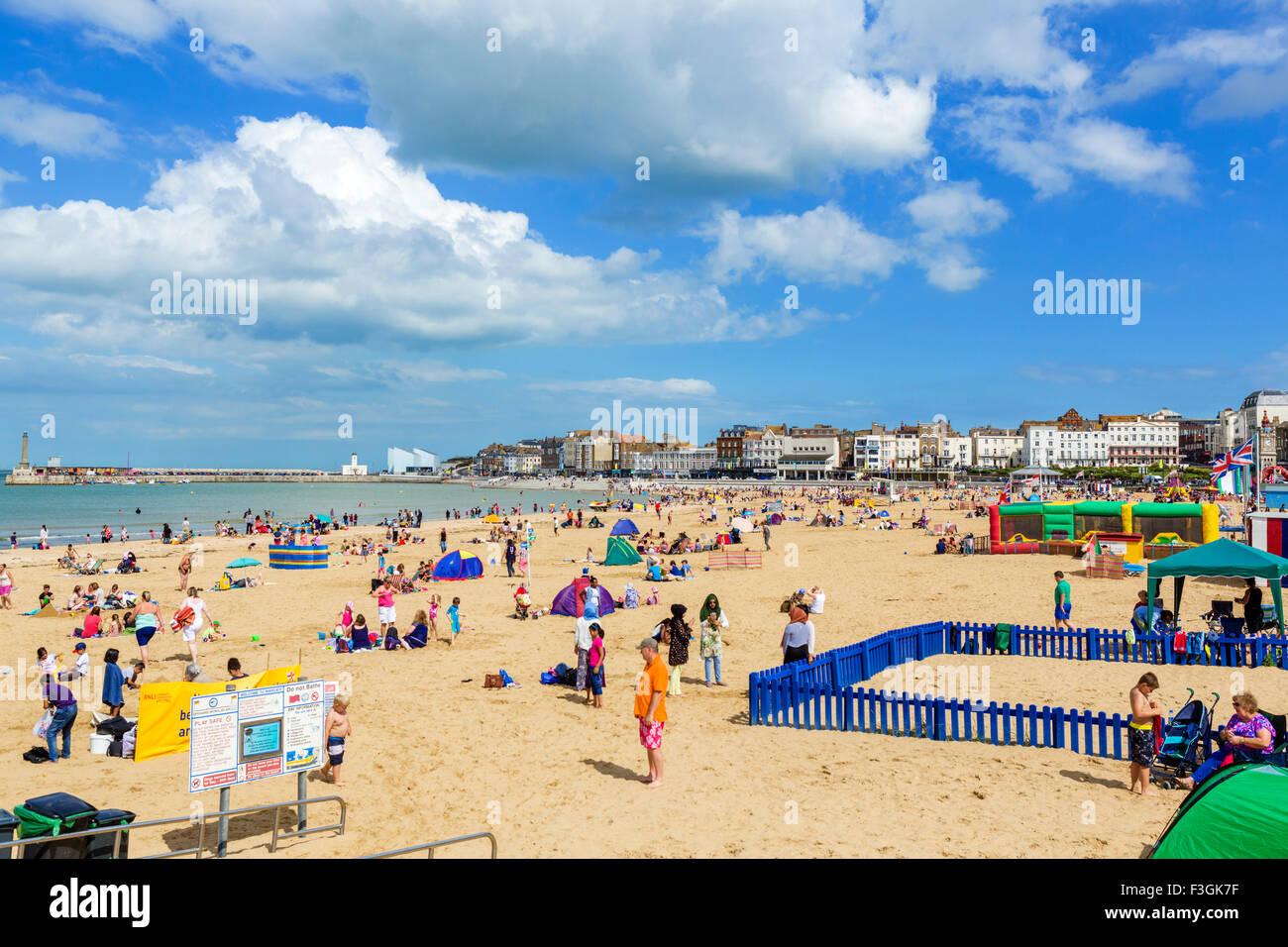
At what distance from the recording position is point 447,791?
7809 millimetres

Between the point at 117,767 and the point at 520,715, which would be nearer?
the point at 117,767

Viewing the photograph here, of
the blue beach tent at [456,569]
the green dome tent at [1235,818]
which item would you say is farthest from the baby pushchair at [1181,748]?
the blue beach tent at [456,569]

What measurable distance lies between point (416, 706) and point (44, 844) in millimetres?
5708

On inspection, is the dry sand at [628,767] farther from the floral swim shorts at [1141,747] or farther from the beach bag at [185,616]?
A: the beach bag at [185,616]

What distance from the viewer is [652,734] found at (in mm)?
7590

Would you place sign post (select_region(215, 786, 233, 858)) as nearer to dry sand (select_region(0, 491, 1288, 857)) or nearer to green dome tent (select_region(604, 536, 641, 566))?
dry sand (select_region(0, 491, 1288, 857))

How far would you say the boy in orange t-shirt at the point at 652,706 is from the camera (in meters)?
7.55

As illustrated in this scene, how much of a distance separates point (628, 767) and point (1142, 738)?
5184mm

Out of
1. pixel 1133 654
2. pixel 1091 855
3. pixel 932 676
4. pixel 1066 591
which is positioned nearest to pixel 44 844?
pixel 1091 855

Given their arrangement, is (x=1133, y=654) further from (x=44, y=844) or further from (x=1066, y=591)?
(x=44, y=844)

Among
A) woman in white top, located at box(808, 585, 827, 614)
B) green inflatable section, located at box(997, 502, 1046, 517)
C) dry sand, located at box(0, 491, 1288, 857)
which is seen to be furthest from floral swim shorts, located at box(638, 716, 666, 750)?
green inflatable section, located at box(997, 502, 1046, 517)

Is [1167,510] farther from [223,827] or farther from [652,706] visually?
[223,827]
